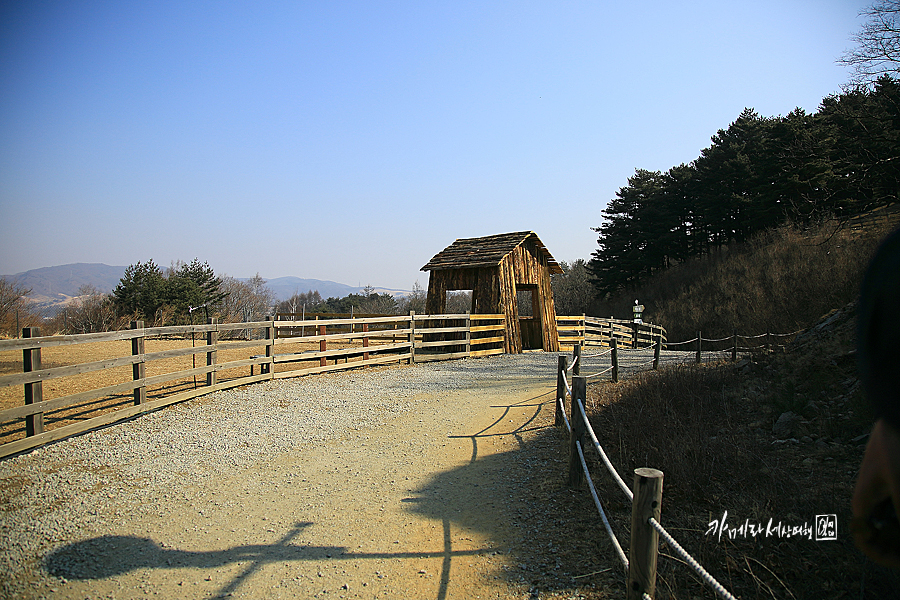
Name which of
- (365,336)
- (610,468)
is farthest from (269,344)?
(610,468)

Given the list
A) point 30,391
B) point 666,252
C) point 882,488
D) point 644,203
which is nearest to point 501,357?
point 30,391

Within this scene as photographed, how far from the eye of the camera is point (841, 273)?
1332cm

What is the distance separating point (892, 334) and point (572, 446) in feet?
15.2

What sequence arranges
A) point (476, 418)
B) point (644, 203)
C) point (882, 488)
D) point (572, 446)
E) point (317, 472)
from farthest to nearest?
1. point (644, 203)
2. point (476, 418)
3. point (317, 472)
4. point (572, 446)
5. point (882, 488)

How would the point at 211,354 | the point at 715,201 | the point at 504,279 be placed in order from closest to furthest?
the point at 211,354
the point at 504,279
the point at 715,201

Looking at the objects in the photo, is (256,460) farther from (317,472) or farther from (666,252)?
(666,252)

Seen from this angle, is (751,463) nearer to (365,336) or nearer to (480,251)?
(365,336)

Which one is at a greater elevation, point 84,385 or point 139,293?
point 139,293

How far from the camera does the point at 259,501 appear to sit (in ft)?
16.2

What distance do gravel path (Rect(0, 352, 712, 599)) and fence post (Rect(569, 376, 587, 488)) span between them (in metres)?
0.92

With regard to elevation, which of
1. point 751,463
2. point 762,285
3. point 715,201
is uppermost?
point 715,201

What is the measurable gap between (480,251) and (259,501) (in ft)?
46.2

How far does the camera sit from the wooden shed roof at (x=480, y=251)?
57.2 feet

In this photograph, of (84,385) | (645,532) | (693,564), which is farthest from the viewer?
(84,385)
